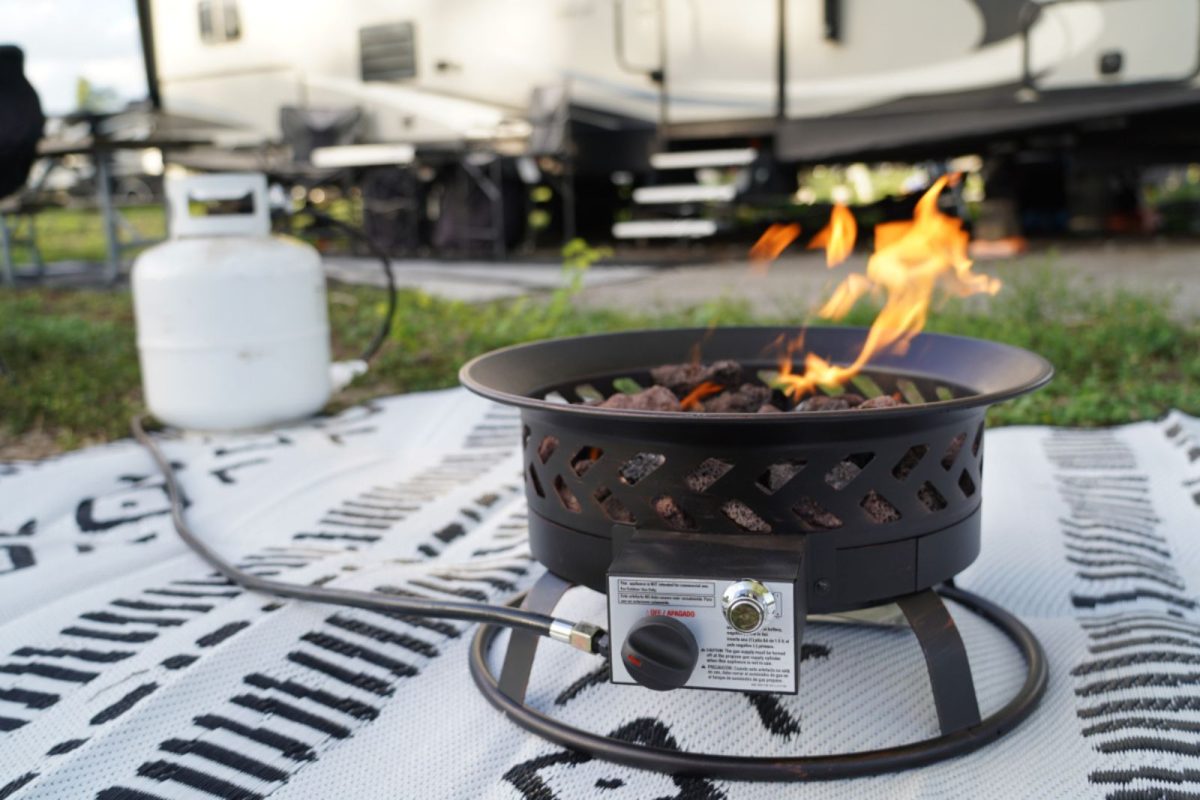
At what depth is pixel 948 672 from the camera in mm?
1229

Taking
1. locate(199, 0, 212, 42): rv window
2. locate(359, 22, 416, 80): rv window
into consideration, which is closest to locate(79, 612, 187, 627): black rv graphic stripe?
locate(359, 22, 416, 80): rv window

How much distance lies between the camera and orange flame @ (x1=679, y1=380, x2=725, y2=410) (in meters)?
1.51

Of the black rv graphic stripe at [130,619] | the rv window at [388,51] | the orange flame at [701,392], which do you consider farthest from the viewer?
the rv window at [388,51]

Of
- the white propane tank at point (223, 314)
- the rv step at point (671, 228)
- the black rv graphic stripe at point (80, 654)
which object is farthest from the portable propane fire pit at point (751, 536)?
the rv step at point (671, 228)

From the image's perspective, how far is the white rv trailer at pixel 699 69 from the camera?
18.2 ft

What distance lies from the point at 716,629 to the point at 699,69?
624 centimetres

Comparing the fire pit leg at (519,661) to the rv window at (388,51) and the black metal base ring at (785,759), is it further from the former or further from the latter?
the rv window at (388,51)

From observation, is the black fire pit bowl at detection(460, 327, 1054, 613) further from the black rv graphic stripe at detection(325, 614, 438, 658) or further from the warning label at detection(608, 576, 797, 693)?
the black rv graphic stripe at detection(325, 614, 438, 658)

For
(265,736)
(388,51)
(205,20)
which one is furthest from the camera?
(205,20)

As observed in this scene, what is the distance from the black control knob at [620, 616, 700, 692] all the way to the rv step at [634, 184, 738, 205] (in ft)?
20.6

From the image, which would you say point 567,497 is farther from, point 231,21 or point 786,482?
point 231,21

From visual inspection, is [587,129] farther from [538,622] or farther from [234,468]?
[538,622]

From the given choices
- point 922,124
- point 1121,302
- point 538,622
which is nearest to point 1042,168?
point 922,124

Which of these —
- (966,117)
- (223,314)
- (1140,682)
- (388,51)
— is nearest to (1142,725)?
(1140,682)
